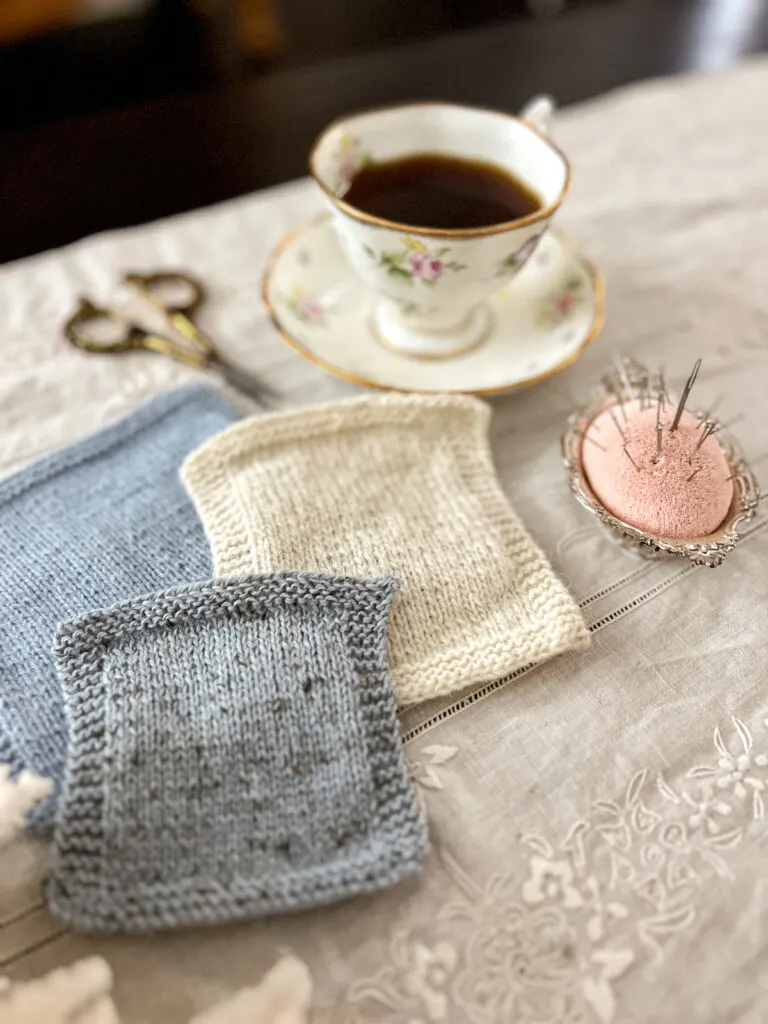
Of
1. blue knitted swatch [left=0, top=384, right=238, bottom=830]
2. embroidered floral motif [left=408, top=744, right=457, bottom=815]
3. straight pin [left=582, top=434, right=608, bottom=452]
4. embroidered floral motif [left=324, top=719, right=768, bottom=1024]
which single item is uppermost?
blue knitted swatch [left=0, top=384, right=238, bottom=830]

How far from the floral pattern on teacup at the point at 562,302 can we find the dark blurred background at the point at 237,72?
0.41 meters

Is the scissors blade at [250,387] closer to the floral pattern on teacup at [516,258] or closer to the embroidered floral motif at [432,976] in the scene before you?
the floral pattern on teacup at [516,258]

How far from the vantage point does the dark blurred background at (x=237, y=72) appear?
3.21 ft

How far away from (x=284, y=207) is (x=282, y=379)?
0.27m

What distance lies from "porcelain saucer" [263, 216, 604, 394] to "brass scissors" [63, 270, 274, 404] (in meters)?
0.06

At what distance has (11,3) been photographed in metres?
1.31

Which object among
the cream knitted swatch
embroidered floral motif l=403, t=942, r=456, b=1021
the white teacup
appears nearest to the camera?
embroidered floral motif l=403, t=942, r=456, b=1021

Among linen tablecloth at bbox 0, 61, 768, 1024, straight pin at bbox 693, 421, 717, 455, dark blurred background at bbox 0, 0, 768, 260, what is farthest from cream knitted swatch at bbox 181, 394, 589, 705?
dark blurred background at bbox 0, 0, 768, 260

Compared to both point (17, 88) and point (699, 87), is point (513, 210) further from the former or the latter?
point (17, 88)

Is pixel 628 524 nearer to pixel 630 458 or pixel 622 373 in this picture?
pixel 630 458

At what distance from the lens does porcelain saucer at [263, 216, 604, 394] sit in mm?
727

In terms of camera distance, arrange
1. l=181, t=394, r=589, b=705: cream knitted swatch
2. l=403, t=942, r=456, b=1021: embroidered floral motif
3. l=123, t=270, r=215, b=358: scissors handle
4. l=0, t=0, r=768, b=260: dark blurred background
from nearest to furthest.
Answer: l=403, t=942, r=456, b=1021: embroidered floral motif, l=181, t=394, r=589, b=705: cream knitted swatch, l=123, t=270, r=215, b=358: scissors handle, l=0, t=0, r=768, b=260: dark blurred background

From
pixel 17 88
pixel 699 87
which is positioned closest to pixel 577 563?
pixel 699 87

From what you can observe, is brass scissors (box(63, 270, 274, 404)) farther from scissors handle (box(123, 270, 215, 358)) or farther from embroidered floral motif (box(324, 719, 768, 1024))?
embroidered floral motif (box(324, 719, 768, 1024))
